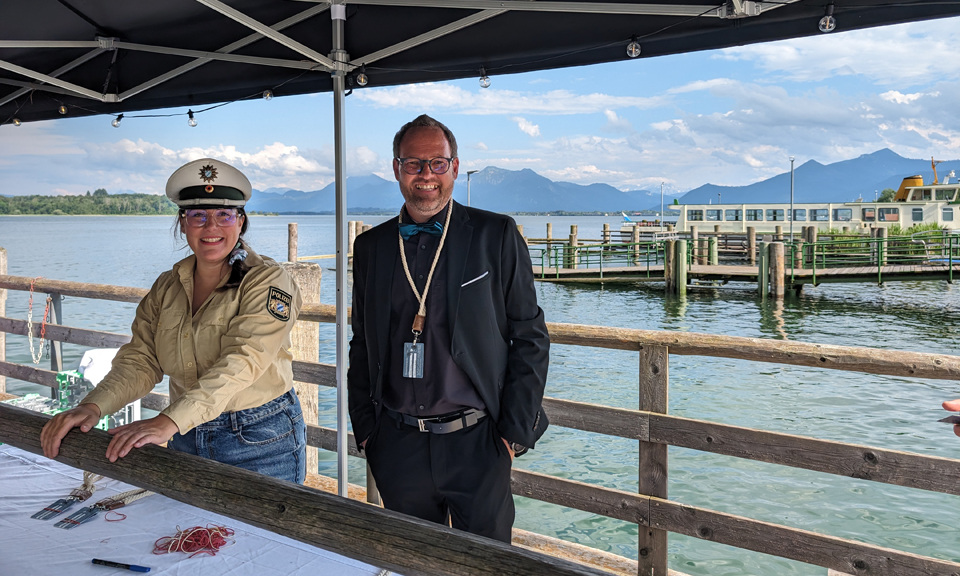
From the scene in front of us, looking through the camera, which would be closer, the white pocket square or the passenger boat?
the white pocket square

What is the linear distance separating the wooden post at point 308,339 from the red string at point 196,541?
98.2 inches

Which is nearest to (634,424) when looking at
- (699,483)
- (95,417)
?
(95,417)

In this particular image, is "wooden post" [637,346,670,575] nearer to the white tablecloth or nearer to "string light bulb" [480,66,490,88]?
"string light bulb" [480,66,490,88]

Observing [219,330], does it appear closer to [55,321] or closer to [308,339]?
[308,339]

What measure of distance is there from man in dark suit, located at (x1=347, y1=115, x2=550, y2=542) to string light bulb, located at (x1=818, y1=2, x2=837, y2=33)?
3.60 feet

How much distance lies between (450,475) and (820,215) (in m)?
45.6

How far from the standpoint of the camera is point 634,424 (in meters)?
2.57

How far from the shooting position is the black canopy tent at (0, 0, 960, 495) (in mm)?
2117

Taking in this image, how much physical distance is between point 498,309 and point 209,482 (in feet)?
2.85

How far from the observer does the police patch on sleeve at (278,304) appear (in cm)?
177

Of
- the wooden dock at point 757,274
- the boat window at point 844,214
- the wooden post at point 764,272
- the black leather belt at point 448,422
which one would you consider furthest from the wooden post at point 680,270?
the boat window at point 844,214

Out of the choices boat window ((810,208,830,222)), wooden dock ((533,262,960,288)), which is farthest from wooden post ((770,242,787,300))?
boat window ((810,208,830,222))

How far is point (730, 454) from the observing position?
2398 millimetres

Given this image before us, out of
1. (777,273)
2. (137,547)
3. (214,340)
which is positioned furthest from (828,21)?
(777,273)
